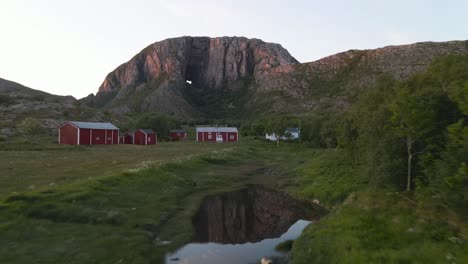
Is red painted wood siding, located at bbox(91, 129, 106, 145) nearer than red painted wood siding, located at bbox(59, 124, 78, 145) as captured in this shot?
No

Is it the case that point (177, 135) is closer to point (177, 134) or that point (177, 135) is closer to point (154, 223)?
point (177, 134)

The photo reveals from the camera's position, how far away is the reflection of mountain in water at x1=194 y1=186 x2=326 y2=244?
64.8ft

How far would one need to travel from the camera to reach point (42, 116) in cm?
12294

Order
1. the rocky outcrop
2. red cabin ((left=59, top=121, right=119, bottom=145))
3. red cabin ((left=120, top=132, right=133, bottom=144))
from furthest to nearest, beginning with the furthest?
the rocky outcrop < red cabin ((left=120, top=132, right=133, bottom=144)) < red cabin ((left=59, top=121, right=119, bottom=145))

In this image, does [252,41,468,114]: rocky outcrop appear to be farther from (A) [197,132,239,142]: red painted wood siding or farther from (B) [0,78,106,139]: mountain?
(B) [0,78,106,139]: mountain

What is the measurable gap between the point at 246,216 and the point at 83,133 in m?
60.5

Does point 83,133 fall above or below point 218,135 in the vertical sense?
above

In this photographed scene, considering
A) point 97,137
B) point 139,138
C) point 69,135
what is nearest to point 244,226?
point 69,135

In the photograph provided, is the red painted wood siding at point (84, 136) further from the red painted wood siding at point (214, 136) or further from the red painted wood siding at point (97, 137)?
the red painted wood siding at point (214, 136)

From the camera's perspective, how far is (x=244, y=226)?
21.6m

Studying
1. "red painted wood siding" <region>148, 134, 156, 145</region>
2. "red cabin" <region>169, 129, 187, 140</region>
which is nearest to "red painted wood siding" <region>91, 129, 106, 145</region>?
"red painted wood siding" <region>148, 134, 156, 145</region>

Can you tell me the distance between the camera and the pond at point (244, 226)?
1642 centimetres

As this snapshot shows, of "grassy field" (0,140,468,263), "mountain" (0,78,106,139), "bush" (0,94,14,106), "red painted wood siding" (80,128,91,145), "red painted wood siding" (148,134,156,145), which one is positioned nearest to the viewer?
"grassy field" (0,140,468,263)

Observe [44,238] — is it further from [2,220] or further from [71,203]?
[71,203]
